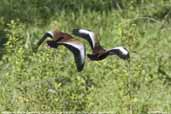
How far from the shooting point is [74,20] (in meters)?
5.04

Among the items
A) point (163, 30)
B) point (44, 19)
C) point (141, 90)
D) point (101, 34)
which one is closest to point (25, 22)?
point (44, 19)

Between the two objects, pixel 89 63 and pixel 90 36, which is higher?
pixel 90 36

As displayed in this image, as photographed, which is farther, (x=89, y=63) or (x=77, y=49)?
(x=89, y=63)

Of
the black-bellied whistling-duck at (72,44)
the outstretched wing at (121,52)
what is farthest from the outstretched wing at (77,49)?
the outstretched wing at (121,52)

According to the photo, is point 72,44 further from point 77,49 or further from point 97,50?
point 97,50

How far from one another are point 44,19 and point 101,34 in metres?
0.57

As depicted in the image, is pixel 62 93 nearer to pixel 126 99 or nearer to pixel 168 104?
pixel 126 99

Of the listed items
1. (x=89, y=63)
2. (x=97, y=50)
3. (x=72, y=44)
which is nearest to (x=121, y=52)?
(x=97, y=50)

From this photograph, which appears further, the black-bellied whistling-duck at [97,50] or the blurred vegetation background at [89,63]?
the blurred vegetation background at [89,63]

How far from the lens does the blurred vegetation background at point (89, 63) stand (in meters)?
3.10

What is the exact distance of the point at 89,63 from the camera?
4078 millimetres

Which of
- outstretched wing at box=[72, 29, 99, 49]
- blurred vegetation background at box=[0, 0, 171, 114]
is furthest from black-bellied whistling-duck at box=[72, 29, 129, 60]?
blurred vegetation background at box=[0, 0, 171, 114]

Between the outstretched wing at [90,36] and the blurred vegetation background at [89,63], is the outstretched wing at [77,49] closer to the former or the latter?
the outstretched wing at [90,36]

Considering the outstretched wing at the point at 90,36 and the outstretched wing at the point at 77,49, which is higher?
the outstretched wing at the point at 90,36
